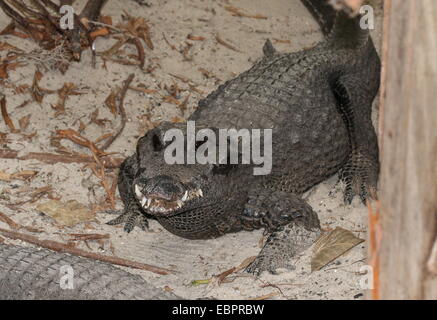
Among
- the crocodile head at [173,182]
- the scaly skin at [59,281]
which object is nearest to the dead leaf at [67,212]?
the crocodile head at [173,182]

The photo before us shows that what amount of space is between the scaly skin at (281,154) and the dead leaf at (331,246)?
130mm

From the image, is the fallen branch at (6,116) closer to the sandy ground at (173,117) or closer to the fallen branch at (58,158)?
the sandy ground at (173,117)

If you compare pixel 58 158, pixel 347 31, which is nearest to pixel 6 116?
pixel 58 158

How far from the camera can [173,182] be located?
3.93 m

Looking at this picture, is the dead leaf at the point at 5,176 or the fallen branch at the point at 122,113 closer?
the dead leaf at the point at 5,176

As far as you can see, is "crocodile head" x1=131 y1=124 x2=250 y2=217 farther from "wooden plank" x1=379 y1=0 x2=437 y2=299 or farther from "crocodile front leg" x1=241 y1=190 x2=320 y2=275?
"wooden plank" x1=379 y1=0 x2=437 y2=299

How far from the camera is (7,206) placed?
4555mm

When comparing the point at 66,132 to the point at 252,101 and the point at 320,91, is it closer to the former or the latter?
the point at 252,101

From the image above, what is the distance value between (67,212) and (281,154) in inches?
57.5

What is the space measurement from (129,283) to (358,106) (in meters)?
2.67

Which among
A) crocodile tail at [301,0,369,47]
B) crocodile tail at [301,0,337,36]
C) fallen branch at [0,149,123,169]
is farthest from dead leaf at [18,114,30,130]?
crocodile tail at [301,0,337,36]

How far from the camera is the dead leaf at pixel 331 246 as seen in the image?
13.3 ft

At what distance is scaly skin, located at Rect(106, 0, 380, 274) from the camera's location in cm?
416

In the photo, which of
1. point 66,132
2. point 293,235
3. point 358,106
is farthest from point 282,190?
point 66,132
